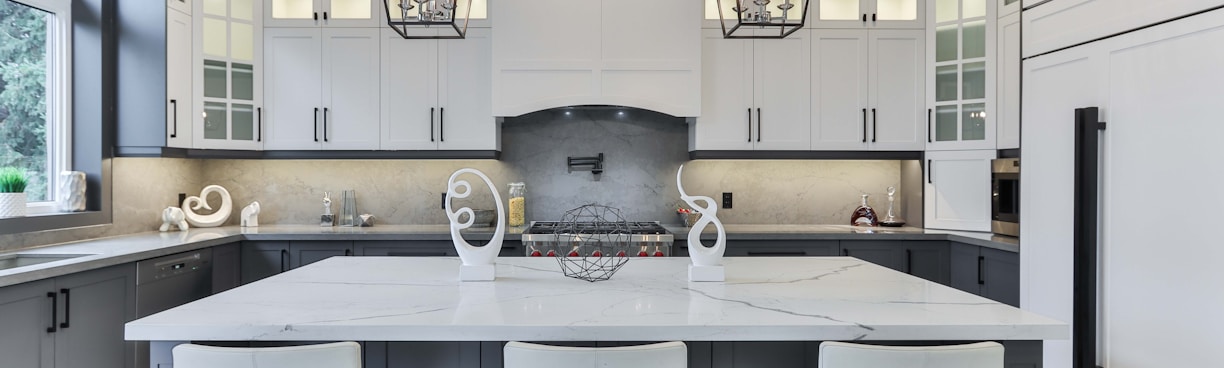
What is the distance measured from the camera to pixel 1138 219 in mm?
2201

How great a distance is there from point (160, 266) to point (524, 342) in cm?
252

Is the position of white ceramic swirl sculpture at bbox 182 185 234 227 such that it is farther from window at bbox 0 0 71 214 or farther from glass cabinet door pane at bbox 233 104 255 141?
window at bbox 0 0 71 214

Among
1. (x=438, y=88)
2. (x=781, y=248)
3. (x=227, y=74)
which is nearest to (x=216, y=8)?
(x=227, y=74)

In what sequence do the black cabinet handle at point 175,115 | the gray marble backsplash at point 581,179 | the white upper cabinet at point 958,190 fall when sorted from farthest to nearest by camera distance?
the gray marble backsplash at point 581,179 → the white upper cabinet at point 958,190 → the black cabinet handle at point 175,115

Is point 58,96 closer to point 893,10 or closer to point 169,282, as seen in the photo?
point 169,282

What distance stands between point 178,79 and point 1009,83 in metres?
4.49

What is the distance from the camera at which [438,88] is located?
400 cm

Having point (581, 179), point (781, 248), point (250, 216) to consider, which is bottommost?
point (781, 248)

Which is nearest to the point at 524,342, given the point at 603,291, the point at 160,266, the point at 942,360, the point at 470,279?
the point at 603,291

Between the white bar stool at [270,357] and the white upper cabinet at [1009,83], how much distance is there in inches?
136

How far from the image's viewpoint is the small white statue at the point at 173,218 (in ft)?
12.4

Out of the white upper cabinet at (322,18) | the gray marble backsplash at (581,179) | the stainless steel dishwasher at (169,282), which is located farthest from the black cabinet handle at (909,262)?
the stainless steel dishwasher at (169,282)

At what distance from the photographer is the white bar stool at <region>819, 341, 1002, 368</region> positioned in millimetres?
1328

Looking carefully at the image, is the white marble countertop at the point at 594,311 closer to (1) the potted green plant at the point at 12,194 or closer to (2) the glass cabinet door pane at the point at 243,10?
(1) the potted green plant at the point at 12,194
